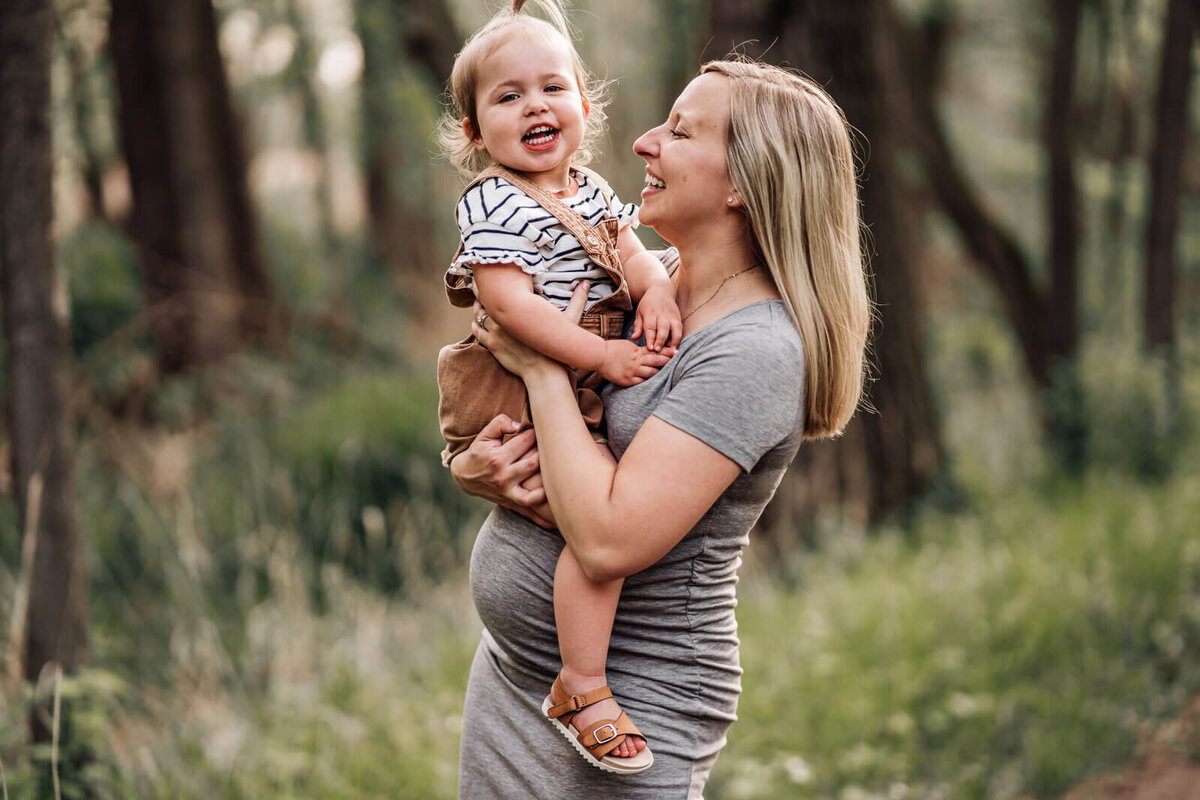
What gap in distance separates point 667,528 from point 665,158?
72cm

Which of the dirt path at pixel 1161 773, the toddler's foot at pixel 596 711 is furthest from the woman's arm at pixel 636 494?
the dirt path at pixel 1161 773

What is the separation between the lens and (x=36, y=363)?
10.2ft

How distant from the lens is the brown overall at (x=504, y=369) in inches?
84.7

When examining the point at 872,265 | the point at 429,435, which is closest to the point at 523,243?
the point at 872,265

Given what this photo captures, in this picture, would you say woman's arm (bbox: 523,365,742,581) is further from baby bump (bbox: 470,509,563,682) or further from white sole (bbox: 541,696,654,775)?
white sole (bbox: 541,696,654,775)

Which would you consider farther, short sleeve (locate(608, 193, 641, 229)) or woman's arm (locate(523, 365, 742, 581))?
short sleeve (locate(608, 193, 641, 229))

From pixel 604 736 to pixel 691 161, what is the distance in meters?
1.09

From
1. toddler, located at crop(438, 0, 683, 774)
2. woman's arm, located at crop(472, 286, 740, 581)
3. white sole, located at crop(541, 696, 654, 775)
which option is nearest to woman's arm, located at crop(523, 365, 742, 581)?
woman's arm, located at crop(472, 286, 740, 581)

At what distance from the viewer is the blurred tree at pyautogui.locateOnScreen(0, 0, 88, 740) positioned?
3029mm

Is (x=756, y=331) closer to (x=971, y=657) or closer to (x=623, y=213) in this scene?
(x=623, y=213)

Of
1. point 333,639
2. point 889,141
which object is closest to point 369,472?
point 333,639

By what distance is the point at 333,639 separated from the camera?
479 centimetres

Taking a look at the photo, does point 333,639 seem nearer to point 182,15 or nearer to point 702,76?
point 702,76

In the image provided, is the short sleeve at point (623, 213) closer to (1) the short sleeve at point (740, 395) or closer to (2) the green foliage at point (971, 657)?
(1) the short sleeve at point (740, 395)
